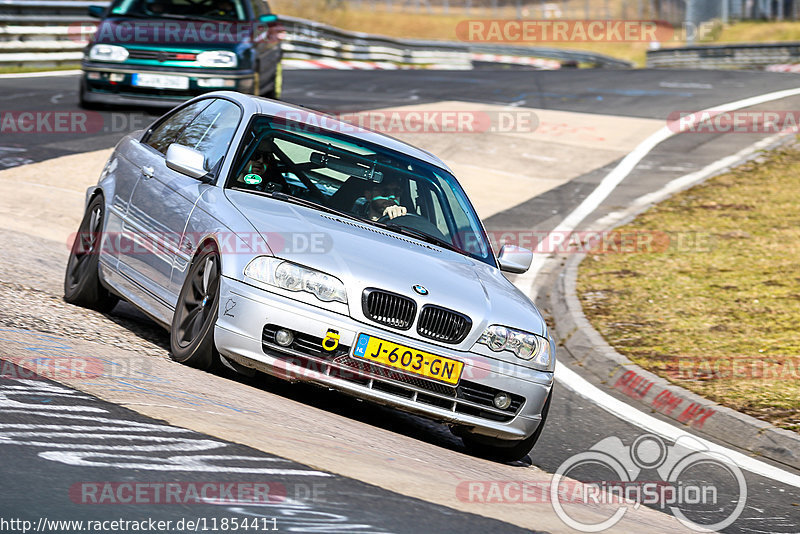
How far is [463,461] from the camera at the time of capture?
5.91m

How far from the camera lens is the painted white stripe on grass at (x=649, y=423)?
265 inches

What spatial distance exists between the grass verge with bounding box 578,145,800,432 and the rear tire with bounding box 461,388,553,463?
1981 millimetres

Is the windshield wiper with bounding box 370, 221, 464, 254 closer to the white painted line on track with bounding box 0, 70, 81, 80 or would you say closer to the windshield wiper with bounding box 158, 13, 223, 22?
the windshield wiper with bounding box 158, 13, 223, 22

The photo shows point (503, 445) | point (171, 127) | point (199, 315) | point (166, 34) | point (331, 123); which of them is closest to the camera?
point (199, 315)

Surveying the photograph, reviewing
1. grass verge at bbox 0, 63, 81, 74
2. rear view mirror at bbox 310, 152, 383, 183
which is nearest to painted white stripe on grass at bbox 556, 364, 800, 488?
rear view mirror at bbox 310, 152, 383, 183

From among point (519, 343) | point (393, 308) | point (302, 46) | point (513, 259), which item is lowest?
point (302, 46)

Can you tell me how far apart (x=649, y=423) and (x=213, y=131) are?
3411 millimetres

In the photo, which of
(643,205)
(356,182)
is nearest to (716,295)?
(643,205)

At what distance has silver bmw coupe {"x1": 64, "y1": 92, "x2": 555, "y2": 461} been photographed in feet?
18.9

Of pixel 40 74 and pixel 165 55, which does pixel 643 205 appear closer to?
A: pixel 165 55

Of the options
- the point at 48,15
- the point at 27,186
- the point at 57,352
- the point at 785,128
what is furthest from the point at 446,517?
the point at 48,15

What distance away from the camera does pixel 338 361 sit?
5723 millimetres

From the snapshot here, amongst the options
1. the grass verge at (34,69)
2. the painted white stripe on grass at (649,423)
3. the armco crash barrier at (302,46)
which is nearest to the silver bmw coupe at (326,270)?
the painted white stripe on grass at (649,423)

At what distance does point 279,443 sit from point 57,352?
1.59 meters
